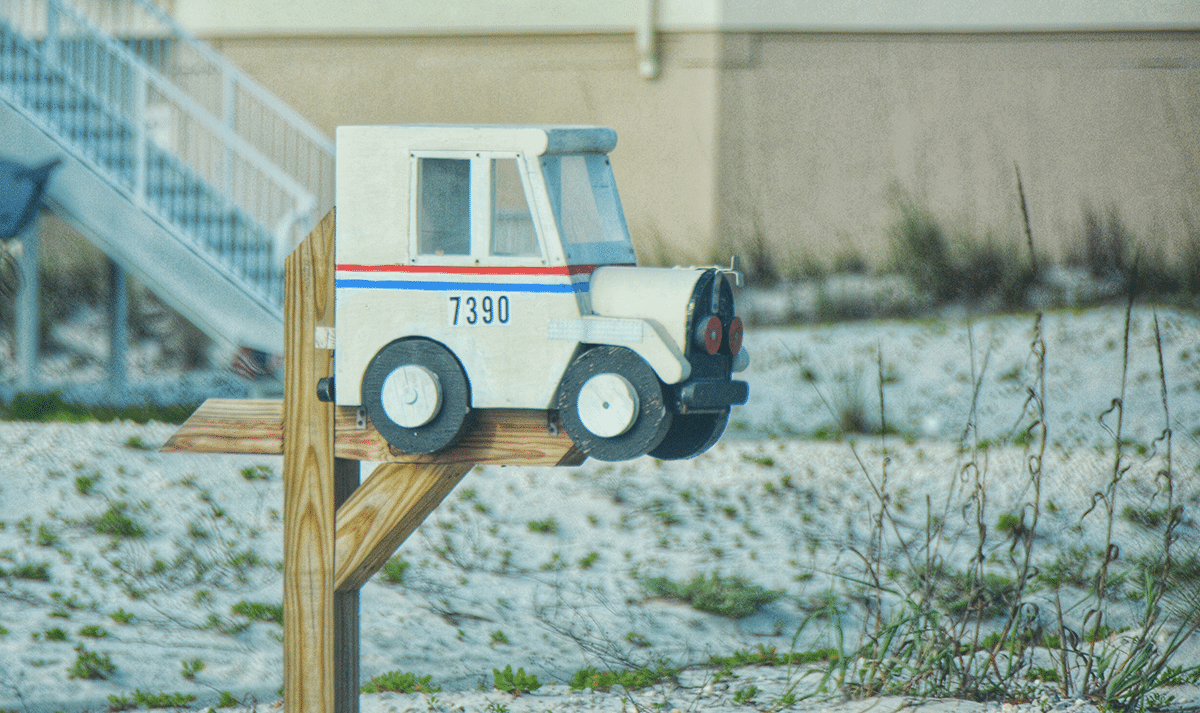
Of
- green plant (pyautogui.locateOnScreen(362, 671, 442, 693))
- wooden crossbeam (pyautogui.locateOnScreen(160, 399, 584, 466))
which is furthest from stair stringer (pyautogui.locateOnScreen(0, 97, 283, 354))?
wooden crossbeam (pyautogui.locateOnScreen(160, 399, 584, 466))

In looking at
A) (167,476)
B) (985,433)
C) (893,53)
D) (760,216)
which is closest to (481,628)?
(167,476)

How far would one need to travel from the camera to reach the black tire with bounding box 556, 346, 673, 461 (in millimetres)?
2518

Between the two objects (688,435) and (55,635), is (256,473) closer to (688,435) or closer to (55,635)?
(55,635)

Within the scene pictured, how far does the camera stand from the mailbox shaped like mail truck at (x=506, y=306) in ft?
8.35

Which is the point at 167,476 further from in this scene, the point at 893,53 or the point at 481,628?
the point at 893,53

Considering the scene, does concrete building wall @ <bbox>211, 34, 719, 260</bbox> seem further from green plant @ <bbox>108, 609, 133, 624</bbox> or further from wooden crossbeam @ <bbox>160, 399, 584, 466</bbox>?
wooden crossbeam @ <bbox>160, 399, 584, 466</bbox>

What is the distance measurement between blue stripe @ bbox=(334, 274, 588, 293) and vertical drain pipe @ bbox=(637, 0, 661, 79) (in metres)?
9.04

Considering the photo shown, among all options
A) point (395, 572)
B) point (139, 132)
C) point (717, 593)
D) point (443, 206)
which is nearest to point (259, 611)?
point (395, 572)

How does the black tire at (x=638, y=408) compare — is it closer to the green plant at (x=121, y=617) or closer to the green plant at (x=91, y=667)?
the green plant at (x=91, y=667)

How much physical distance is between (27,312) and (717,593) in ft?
16.7

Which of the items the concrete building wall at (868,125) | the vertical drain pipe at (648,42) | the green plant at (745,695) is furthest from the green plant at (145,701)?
the vertical drain pipe at (648,42)

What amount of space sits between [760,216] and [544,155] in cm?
908

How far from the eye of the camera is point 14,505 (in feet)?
19.4

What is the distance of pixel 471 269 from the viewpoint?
103 inches
